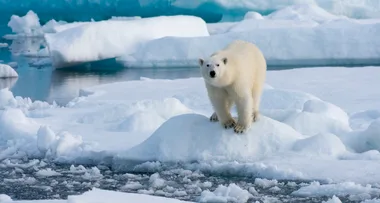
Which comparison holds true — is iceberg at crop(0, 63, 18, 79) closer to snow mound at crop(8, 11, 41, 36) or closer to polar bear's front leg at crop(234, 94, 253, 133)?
polar bear's front leg at crop(234, 94, 253, 133)

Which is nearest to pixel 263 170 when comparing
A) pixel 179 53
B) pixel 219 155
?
pixel 219 155

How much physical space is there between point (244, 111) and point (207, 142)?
397 millimetres

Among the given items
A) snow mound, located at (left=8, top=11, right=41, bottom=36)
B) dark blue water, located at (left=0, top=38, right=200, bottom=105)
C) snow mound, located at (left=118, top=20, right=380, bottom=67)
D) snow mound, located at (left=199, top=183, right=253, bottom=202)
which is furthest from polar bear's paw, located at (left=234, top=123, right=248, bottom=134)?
snow mound, located at (left=8, top=11, right=41, bottom=36)

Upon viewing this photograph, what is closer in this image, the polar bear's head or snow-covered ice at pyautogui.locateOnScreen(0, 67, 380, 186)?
the polar bear's head

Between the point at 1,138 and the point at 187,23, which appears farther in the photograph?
the point at 187,23

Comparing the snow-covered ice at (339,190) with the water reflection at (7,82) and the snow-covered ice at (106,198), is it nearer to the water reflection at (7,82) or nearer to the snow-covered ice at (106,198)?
the snow-covered ice at (106,198)

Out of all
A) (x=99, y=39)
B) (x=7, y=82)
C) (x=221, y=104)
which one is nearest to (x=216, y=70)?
(x=221, y=104)

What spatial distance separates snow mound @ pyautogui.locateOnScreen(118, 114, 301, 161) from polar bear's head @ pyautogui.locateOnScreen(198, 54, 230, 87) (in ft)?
1.68

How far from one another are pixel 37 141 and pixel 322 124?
2319 millimetres

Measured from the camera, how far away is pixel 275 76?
10.6 metres

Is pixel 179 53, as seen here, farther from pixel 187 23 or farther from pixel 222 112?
pixel 222 112

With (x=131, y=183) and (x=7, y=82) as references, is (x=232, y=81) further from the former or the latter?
(x=7, y=82)

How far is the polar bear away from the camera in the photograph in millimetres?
4516

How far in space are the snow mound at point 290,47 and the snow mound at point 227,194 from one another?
32.3 feet
